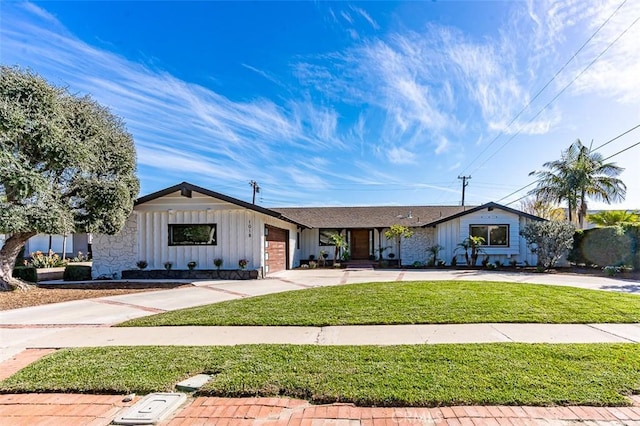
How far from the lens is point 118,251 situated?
14.2 meters

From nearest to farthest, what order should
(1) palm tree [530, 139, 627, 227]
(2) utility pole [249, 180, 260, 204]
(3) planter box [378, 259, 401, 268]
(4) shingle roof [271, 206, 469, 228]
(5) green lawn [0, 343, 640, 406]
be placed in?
(5) green lawn [0, 343, 640, 406]
(3) planter box [378, 259, 401, 268]
(1) palm tree [530, 139, 627, 227]
(4) shingle roof [271, 206, 469, 228]
(2) utility pole [249, 180, 260, 204]

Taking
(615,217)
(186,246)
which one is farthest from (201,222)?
(615,217)

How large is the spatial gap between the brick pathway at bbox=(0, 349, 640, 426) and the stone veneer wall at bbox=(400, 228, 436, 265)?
58.1ft

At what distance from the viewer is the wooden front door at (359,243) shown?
22359 mm

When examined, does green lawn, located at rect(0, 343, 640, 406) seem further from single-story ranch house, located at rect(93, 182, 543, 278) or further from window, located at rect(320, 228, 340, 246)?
window, located at rect(320, 228, 340, 246)

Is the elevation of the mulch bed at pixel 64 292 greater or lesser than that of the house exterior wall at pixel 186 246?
lesser

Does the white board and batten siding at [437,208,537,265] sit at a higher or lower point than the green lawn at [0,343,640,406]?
higher

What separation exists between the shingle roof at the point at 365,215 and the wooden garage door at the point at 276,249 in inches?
116

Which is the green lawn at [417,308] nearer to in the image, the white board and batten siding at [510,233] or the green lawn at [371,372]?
the green lawn at [371,372]

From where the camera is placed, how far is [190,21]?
916 cm

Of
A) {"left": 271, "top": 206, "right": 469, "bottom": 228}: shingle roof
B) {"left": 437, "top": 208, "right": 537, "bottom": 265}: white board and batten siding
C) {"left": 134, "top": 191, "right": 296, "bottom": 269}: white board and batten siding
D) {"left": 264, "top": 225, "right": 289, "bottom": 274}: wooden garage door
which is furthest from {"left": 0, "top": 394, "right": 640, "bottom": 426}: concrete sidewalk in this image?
{"left": 271, "top": 206, "right": 469, "bottom": 228}: shingle roof

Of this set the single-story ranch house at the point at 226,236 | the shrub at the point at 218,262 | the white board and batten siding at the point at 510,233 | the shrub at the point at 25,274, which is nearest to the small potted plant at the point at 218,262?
the shrub at the point at 218,262

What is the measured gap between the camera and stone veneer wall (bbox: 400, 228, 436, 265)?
67.3 ft

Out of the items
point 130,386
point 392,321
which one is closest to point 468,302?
point 392,321
